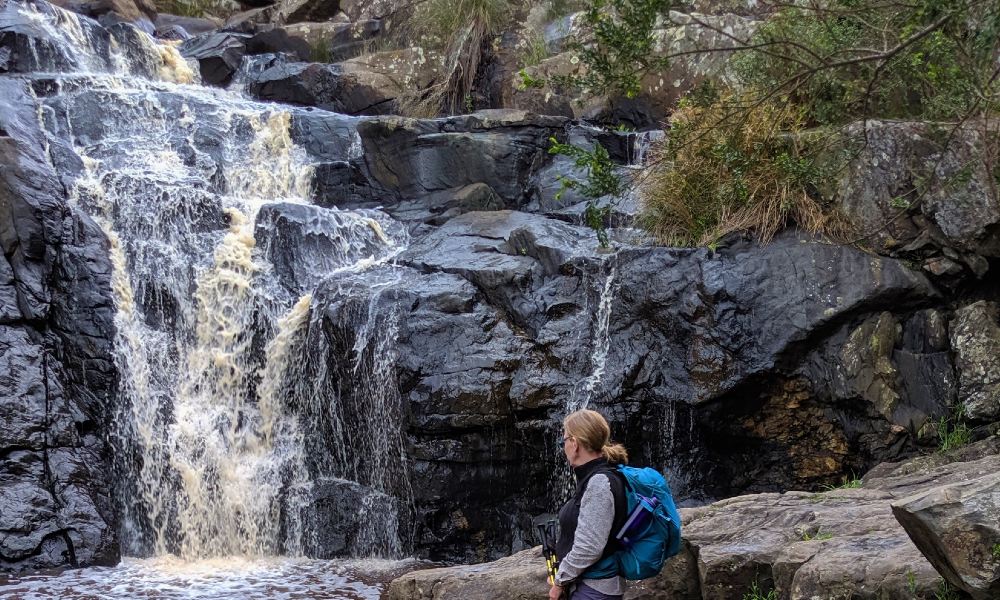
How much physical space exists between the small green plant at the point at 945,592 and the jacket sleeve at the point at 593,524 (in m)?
1.42

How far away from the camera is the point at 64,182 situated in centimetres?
1009

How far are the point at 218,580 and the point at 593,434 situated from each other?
5180 millimetres

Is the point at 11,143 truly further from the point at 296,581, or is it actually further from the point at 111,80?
the point at 296,581

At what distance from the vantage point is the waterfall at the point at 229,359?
28.9ft

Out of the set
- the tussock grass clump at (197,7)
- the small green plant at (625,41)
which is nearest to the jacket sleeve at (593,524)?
the small green plant at (625,41)

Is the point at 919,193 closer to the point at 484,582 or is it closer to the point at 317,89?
the point at 484,582

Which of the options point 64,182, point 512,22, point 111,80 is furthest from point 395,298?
point 512,22

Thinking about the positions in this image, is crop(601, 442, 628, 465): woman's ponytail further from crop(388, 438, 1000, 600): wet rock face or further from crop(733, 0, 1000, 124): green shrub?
crop(733, 0, 1000, 124): green shrub

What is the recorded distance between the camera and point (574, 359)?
886 cm

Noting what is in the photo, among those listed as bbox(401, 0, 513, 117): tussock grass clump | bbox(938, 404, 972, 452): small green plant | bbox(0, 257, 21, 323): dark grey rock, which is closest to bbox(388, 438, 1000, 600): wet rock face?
bbox(938, 404, 972, 452): small green plant

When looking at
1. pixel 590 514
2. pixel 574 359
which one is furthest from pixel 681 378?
pixel 590 514

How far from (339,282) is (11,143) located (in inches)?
141

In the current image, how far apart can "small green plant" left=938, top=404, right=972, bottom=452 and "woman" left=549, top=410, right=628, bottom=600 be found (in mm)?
5601

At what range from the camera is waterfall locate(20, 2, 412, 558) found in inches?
347
